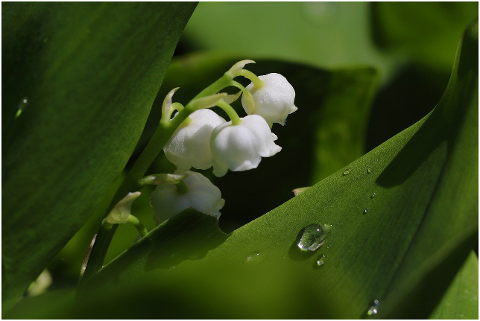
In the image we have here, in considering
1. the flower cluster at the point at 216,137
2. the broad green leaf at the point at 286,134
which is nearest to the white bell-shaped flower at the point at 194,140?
the flower cluster at the point at 216,137

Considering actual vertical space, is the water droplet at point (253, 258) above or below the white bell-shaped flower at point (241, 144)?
below

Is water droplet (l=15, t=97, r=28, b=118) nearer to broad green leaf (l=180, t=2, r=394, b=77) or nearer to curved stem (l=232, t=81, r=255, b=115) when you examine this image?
curved stem (l=232, t=81, r=255, b=115)

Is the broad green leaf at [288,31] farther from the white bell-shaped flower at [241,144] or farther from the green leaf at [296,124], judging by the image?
the white bell-shaped flower at [241,144]

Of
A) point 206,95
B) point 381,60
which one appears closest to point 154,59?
point 206,95

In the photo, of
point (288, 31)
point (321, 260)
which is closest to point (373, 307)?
point (321, 260)

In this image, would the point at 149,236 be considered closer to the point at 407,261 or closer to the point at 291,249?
the point at 291,249

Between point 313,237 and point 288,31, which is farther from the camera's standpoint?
point 288,31

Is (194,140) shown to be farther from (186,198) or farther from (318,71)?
(318,71)
